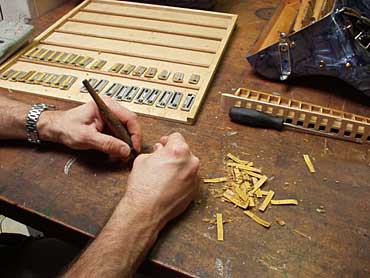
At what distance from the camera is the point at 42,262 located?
0.95m

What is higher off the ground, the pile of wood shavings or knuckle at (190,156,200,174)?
knuckle at (190,156,200,174)

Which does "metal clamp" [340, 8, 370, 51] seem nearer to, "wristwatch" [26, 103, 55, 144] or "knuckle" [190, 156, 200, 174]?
"knuckle" [190, 156, 200, 174]

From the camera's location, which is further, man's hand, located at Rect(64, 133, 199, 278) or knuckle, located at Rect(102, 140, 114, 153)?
knuckle, located at Rect(102, 140, 114, 153)

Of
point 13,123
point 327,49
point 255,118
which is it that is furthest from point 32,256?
point 327,49

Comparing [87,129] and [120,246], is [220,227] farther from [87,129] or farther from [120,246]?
[87,129]

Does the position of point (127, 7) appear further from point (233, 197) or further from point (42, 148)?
point (233, 197)

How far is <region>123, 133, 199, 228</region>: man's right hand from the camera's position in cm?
68

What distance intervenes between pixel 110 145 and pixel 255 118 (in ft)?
1.19

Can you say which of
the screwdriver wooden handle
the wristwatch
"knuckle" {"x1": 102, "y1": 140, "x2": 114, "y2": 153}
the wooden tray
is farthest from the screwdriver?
the wristwatch

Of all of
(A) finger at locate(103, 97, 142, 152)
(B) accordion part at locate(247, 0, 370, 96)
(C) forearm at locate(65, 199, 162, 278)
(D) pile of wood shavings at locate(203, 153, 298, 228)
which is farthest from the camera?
(B) accordion part at locate(247, 0, 370, 96)

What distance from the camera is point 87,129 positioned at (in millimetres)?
799

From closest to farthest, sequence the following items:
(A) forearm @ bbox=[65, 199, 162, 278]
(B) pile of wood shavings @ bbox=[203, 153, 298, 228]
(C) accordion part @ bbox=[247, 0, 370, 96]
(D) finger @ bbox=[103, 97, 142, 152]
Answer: (A) forearm @ bbox=[65, 199, 162, 278], (B) pile of wood shavings @ bbox=[203, 153, 298, 228], (D) finger @ bbox=[103, 97, 142, 152], (C) accordion part @ bbox=[247, 0, 370, 96]

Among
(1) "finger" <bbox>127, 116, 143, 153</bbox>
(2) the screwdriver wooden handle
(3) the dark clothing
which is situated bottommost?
(3) the dark clothing

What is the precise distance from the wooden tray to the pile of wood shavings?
20 centimetres
